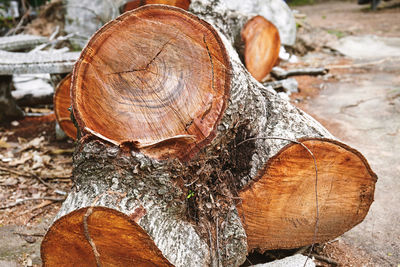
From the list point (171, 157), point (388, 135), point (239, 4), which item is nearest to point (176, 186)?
point (171, 157)

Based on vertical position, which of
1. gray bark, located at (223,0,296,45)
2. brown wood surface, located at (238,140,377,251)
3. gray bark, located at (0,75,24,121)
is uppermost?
gray bark, located at (223,0,296,45)

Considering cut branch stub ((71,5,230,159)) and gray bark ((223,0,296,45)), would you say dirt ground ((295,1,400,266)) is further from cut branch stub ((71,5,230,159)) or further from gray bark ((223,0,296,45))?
cut branch stub ((71,5,230,159))

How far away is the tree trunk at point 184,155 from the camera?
1612 mm

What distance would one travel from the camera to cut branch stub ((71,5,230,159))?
1676 mm

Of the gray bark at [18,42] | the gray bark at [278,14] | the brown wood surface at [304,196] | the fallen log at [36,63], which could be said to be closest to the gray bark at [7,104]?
the fallen log at [36,63]

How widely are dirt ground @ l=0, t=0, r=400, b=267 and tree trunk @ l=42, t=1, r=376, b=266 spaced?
46 centimetres

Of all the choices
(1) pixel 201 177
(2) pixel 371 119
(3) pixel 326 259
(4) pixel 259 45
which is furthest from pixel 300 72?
(1) pixel 201 177

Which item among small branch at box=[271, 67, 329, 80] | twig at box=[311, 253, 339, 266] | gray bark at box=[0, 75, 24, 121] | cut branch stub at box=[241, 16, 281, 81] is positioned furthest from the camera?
small branch at box=[271, 67, 329, 80]

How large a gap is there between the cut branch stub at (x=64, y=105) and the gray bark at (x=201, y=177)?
1.93 meters

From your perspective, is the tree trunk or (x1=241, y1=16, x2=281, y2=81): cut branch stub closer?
the tree trunk

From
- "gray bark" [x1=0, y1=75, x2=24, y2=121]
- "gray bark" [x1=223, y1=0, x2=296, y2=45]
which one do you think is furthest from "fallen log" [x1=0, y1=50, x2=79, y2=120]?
"gray bark" [x1=223, y1=0, x2=296, y2=45]

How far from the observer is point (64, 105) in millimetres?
3471

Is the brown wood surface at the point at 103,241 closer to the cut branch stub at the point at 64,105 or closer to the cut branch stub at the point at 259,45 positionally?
the cut branch stub at the point at 64,105

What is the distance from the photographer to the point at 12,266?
2000mm
